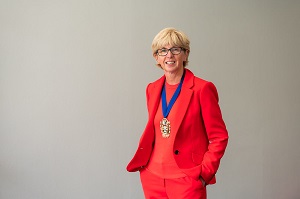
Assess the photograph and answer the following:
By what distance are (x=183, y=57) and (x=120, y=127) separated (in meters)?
1.34

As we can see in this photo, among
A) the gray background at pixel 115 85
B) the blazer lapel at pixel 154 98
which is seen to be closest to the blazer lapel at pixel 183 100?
the blazer lapel at pixel 154 98

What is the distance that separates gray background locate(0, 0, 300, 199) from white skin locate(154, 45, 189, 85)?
120cm

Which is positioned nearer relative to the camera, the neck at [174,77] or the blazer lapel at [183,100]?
the blazer lapel at [183,100]

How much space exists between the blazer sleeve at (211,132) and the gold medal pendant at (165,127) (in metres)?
0.18

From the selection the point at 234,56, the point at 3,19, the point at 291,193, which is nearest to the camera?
the point at 3,19

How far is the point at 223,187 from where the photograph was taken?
11.0ft

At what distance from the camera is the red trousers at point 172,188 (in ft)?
5.95

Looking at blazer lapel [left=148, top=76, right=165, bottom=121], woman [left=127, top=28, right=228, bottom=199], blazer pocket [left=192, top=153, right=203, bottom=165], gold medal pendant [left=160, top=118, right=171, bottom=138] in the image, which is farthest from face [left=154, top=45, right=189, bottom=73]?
blazer pocket [left=192, top=153, right=203, bottom=165]

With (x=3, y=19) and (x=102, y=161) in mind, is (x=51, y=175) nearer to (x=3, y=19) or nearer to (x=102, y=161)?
(x=102, y=161)

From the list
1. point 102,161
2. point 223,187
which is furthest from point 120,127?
point 223,187

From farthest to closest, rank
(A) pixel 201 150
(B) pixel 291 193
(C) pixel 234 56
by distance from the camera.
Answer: (B) pixel 291 193 → (C) pixel 234 56 → (A) pixel 201 150

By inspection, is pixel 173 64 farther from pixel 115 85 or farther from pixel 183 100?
pixel 115 85

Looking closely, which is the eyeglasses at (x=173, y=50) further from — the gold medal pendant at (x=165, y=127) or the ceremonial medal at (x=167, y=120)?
the gold medal pendant at (x=165, y=127)

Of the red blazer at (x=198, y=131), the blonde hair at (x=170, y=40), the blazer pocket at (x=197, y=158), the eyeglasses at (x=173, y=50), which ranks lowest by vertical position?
the blazer pocket at (x=197, y=158)
